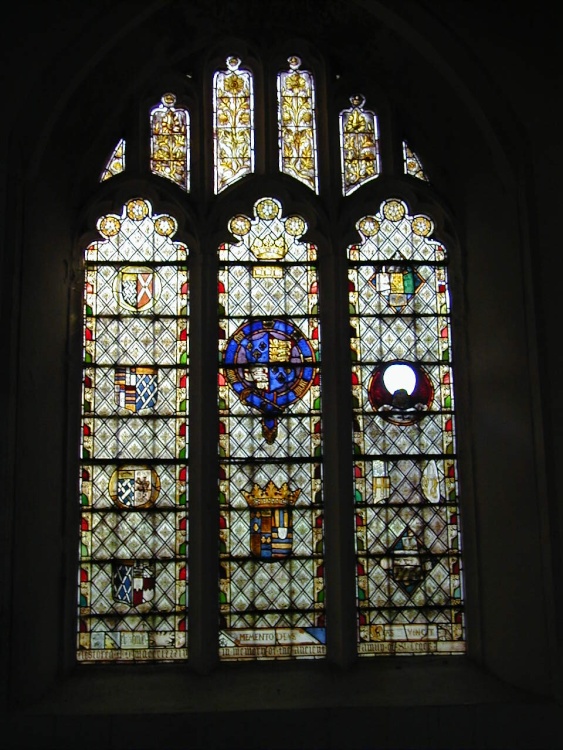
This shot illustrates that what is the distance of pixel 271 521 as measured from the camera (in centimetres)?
554

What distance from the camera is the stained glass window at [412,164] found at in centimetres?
612

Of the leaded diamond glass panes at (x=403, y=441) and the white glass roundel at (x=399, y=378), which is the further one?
the white glass roundel at (x=399, y=378)

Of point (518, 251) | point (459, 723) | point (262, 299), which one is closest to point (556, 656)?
point (459, 723)

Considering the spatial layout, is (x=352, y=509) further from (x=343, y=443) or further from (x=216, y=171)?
(x=216, y=171)

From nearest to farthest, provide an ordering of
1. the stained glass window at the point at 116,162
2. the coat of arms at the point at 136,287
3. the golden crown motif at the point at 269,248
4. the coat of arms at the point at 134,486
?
the coat of arms at the point at 134,486, the coat of arms at the point at 136,287, the golden crown motif at the point at 269,248, the stained glass window at the point at 116,162

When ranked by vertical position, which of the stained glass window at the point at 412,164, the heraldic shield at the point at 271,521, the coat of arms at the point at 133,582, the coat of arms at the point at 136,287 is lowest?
the coat of arms at the point at 133,582

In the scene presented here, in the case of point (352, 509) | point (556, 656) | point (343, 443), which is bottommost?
point (556, 656)

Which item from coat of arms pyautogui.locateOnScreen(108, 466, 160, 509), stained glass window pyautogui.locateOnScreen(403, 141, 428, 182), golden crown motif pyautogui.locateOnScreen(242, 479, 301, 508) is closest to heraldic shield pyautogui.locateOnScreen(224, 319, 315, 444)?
golden crown motif pyautogui.locateOnScreen(242, 479, 301, 508)

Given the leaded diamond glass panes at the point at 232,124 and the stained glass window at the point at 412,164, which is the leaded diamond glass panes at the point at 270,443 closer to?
the leaded diamond glass panes at the point at 232,124

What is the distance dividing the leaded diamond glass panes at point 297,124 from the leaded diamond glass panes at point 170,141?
55 cm

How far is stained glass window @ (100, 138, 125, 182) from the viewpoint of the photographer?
238 inches

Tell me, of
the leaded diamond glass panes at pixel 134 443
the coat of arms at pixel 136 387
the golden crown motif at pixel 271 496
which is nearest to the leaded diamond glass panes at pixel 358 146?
the leaded diamond glass panes at pixel 134 443

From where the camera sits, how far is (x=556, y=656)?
4777 millimetres

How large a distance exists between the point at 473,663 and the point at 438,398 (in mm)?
1391
